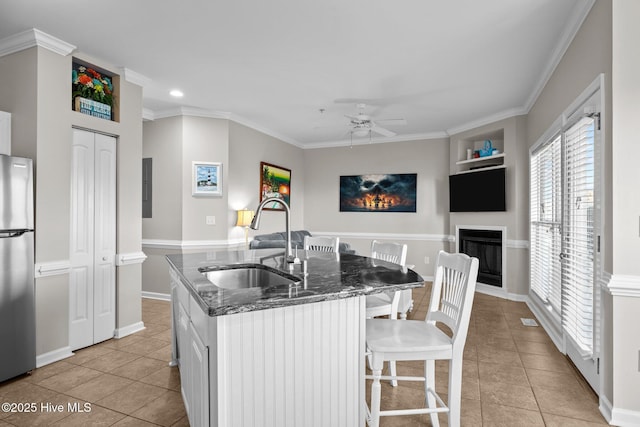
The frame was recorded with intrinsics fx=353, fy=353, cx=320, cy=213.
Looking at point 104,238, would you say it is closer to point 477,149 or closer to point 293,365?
point 293,365

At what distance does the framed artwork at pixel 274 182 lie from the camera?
5.88 meters

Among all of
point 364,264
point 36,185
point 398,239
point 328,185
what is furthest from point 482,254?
point 36,185

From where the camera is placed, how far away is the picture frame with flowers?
3.20 m

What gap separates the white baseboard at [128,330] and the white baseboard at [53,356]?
451 mm

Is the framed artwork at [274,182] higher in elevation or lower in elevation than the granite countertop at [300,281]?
higher

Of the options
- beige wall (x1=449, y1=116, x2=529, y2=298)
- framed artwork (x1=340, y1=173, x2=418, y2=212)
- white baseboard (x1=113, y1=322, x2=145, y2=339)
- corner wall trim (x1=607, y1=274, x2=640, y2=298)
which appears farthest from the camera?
framed artwork (x1=340, y1=173, x2=418, y2=212)

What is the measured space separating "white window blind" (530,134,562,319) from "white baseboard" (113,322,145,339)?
13.5ft

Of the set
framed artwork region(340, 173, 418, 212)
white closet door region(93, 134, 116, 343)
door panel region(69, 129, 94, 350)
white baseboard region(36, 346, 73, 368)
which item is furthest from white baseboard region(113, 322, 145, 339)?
framed artwork region(340, 173, 418, 212)

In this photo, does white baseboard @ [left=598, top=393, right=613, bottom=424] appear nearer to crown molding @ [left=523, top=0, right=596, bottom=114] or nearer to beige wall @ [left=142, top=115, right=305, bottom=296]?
crown molding @ [left=523, top=0, right=596, bottom=114]

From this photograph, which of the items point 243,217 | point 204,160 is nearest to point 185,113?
point 204,160

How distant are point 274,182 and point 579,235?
455 centimetres

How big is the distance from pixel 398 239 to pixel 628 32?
4827 mm

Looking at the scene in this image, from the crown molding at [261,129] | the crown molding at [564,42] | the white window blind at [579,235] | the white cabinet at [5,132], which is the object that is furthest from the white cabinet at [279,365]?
the crown molding at [261,129]

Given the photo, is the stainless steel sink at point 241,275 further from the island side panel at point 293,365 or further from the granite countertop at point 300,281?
the island side panel at point 293,365
